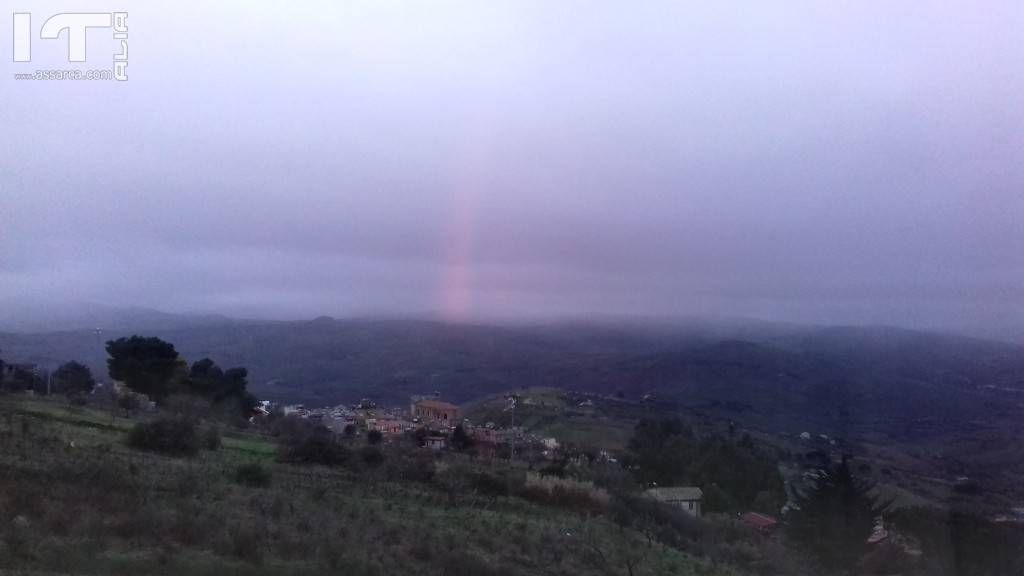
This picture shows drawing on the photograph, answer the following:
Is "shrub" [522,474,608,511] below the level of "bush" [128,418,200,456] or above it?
below

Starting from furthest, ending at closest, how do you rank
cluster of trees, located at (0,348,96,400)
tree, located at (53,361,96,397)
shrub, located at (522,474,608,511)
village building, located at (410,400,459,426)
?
village building, located at (410,400,459,426) → tree, located at (53,361,96,397) → cluster of trees, located at (0,348,96,400) → shrub, located at (522,474,608,511)

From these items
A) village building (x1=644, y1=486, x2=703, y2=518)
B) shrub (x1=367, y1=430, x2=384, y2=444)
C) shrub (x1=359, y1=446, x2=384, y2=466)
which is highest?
shrub (x1=359, y1=446, x2=384, y2=466)

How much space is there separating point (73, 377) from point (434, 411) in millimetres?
15704

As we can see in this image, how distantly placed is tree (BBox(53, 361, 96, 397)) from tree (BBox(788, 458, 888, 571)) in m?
30.0

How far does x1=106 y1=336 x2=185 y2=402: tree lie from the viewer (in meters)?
37.7

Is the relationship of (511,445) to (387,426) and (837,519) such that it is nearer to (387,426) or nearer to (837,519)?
(387,426)

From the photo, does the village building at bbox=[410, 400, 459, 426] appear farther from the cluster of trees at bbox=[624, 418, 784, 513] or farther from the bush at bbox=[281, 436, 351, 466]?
the bush at bbox=[281, 436, 351, 466]

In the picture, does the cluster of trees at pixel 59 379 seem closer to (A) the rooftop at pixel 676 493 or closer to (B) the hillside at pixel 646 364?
(B) the hillside at pixel 646 364

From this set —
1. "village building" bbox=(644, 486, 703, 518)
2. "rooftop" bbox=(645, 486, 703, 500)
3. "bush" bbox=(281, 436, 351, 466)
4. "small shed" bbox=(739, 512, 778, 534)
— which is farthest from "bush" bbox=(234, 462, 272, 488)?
"small shed" bbox=(739, 512, 778, 534)

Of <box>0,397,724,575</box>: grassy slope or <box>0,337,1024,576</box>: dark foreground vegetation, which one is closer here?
<box>0,397,724,575</box>: grassy slope

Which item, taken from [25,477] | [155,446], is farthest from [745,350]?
[25,477]

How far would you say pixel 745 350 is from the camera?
1599 inches

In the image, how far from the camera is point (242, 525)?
1172cm

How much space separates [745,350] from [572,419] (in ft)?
26.3
